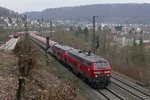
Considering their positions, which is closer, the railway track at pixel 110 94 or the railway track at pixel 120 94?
the railway track at pixel 110 94

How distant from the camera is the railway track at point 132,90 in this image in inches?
942

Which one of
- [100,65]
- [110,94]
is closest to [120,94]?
[110,94]

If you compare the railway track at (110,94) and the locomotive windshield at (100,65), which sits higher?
the locomotive windshield at (100,65)

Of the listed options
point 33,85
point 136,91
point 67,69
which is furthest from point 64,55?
point 33,85

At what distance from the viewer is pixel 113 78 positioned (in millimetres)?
32844

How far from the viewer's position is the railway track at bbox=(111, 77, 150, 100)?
78.5 feet

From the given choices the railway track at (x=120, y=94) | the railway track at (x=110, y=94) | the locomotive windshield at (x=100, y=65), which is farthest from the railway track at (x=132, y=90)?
the locomotive windshield at (x=100, y=65)

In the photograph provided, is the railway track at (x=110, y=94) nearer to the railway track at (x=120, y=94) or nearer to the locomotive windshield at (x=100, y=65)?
the railway track at (x=120, y=94)

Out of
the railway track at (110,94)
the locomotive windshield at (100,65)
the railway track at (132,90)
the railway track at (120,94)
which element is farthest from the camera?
the locomotive windshield at (100,65)

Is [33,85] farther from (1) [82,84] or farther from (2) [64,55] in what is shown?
(2) [64,55]

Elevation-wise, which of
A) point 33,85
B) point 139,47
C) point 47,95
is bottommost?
point 139,47

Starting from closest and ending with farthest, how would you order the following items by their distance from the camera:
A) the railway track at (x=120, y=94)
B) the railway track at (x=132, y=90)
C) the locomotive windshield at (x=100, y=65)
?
the railway track at (x=120, y=94) → the railway track at (x=132, y=90) → the locomotive windshield at (x=100, y=65)

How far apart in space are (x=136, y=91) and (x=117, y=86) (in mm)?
2687

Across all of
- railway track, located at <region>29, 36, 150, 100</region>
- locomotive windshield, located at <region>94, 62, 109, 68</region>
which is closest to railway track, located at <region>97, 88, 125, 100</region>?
railway track, located at <region>29, 36, 150, 100</region>
